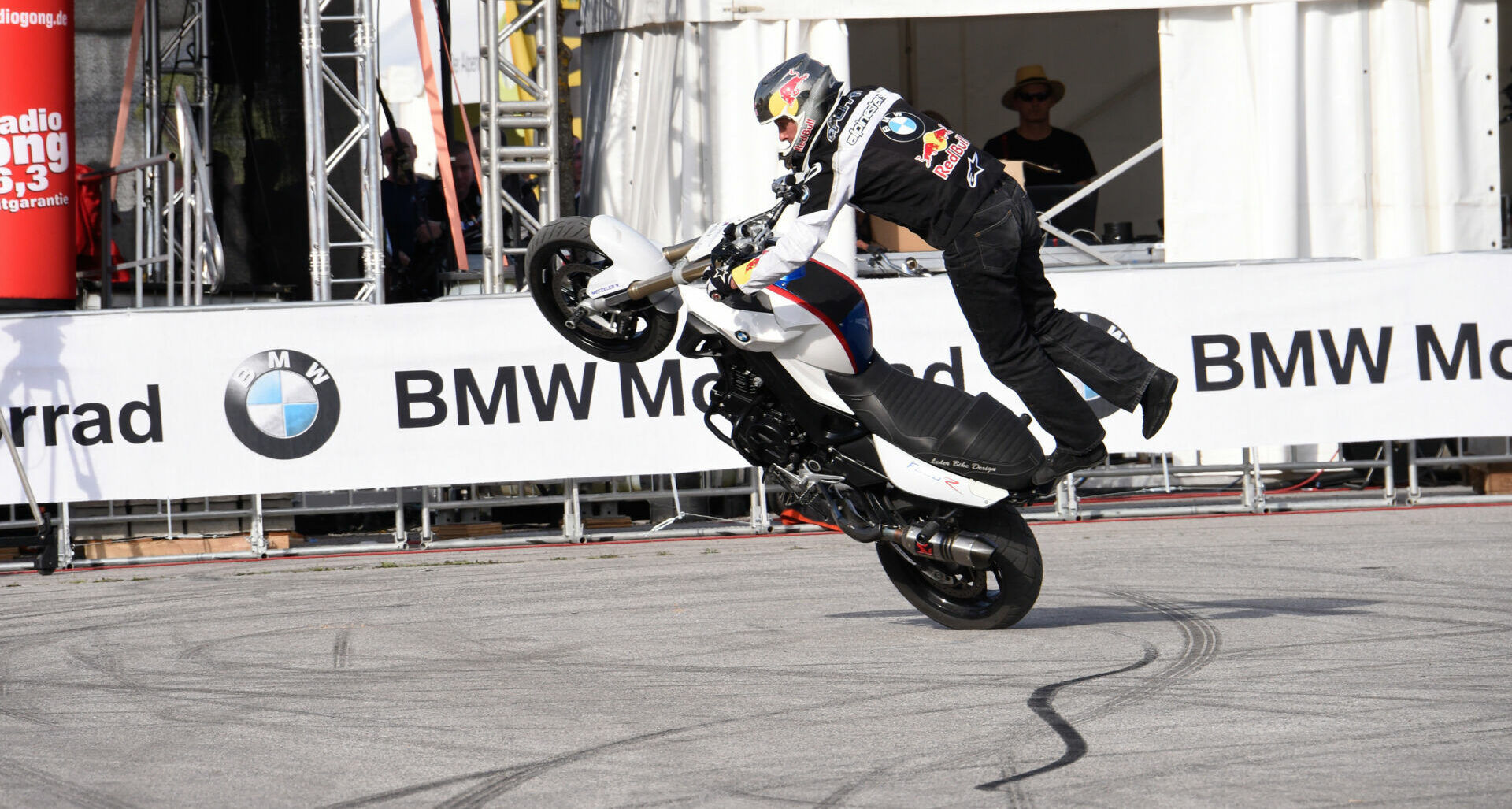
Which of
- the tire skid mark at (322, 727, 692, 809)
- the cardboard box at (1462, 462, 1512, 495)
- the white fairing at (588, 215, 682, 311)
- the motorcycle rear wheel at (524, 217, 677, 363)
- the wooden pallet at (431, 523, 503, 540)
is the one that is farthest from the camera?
the cardboard box at (1462, 462, 1512, 495)

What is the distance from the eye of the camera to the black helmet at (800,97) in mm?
5953

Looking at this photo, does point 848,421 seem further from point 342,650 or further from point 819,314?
point 342,650

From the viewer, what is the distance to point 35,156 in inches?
511

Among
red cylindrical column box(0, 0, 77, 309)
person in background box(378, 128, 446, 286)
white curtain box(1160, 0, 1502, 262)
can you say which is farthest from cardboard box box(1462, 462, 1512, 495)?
red cylindrical column box(0, 0, 77, 309)

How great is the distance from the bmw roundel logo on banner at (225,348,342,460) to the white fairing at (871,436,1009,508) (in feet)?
19.1

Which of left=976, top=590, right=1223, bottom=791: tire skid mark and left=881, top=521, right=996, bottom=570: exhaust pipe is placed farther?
left=881, top=521, right=996, bottom=570: exhaust pipe

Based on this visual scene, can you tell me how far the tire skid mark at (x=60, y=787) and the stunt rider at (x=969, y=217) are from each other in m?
3.03

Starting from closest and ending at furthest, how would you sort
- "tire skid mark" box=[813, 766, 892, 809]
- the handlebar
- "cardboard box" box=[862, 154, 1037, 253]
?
"tire skid mark" box=[813, 766, 892, 809]
the handlebar
"cardboard box" box=[862, 154, 1037, 253]

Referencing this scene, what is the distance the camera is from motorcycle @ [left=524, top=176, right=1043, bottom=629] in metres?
5.90

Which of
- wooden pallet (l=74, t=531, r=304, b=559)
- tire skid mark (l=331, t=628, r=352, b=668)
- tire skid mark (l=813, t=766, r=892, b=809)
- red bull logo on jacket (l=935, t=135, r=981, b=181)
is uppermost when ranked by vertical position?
red bull logo on jacket (l=935, t=135, r=981, b=181)

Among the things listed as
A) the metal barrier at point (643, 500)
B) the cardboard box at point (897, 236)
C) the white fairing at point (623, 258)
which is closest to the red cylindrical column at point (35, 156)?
the metal barrier at point (643, 500)

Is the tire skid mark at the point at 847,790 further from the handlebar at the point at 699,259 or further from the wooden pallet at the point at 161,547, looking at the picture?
the wooden pallet at the point at 161,547

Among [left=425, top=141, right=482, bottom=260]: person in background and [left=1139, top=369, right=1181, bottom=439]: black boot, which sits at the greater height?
[left=425, top=141, right=482, bottom=260]: person in background

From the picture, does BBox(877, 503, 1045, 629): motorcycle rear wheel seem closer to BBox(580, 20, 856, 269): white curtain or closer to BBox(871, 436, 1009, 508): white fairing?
BBox(871, 436, 1009, 508): white fairing
